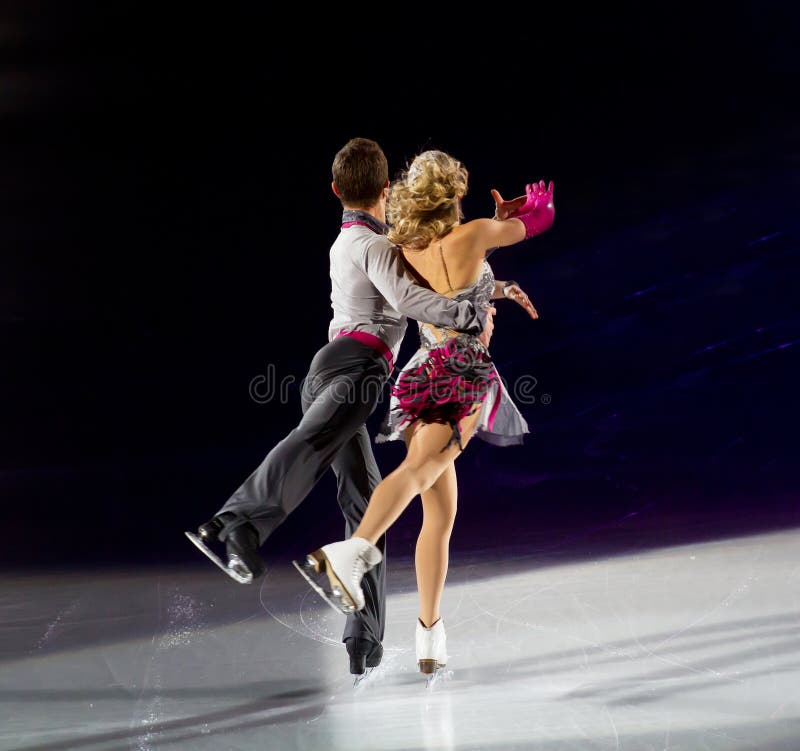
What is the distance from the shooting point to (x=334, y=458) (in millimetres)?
2891

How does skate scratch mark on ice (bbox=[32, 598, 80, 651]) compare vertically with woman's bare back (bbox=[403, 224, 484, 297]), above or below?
below

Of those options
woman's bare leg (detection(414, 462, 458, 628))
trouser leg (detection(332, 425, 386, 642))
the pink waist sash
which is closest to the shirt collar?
the pink waist sash

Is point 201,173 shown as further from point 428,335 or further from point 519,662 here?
point 519,662

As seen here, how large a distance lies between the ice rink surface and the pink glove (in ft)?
4.84

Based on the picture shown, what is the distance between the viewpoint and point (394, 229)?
2842mm

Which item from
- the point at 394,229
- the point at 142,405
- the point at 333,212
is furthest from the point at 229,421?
the point at 394,229

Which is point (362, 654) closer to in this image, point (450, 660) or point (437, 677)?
point (437, 677)

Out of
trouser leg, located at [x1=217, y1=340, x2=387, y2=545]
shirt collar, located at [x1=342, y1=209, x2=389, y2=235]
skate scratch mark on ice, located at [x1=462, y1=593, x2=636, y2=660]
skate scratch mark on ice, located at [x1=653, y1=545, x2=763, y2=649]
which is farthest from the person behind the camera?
skate scratch mark on ice, located at [x1=653, y1=545, x2=763, y2=649]

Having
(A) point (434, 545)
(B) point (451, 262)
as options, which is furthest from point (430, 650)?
(B) point (451, 262)

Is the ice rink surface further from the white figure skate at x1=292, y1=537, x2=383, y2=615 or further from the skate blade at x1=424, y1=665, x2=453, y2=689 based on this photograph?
the white figure skate at x1=292, y1=537, x2=383, y2=615

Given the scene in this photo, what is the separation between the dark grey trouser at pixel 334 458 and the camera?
270 cm

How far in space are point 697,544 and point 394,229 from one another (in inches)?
106

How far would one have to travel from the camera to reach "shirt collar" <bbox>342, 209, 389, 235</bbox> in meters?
2.93

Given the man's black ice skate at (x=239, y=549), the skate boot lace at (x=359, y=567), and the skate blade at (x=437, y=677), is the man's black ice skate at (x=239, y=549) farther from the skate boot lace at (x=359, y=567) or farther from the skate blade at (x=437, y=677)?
the skate blade at (x=437, y=677)
